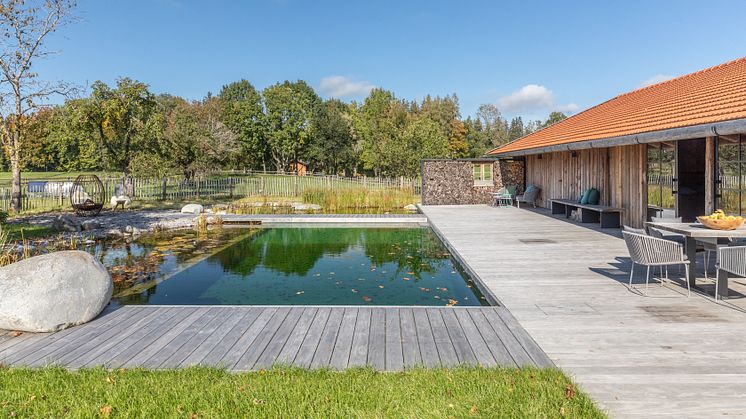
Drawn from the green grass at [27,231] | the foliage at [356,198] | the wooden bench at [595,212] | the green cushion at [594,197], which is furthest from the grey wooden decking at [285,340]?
the foliage at [356,198]

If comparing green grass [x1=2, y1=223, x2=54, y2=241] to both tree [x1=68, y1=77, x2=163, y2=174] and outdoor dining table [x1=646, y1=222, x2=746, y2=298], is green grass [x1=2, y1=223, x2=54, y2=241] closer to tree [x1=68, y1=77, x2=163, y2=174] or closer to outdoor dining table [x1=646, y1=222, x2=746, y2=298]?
tree [x1=68, y1=77, x2=163, y2=174]

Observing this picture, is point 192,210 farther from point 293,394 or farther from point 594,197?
point 293,394

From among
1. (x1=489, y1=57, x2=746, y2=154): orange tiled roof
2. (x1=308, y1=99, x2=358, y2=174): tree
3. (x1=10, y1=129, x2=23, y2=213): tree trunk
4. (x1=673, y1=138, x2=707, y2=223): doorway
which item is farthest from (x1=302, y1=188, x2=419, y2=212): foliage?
(x1=308, y1=99, x2=358, y2=174): tree

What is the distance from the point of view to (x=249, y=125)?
46500 mm

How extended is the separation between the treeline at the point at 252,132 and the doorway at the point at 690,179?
16.0m

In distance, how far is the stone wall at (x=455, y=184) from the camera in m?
17.8

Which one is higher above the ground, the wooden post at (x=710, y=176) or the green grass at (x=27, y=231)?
the wooden post at (x=710, y=176)

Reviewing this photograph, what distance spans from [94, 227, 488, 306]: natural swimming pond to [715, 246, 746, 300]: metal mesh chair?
2.39 m

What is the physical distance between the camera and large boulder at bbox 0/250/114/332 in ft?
12.6

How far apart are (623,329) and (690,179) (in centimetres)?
558

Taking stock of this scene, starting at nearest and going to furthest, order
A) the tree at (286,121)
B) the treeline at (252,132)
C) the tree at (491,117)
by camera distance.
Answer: the treeline at (252,132) → the tree at (286,121) → the tree at (491,117)

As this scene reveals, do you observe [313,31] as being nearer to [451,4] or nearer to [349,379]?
[451,4]

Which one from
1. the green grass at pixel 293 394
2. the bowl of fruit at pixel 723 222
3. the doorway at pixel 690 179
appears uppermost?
the doorway at pixel 690 179

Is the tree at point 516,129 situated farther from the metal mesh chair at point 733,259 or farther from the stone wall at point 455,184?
the metal mesh chair at point 733,259
